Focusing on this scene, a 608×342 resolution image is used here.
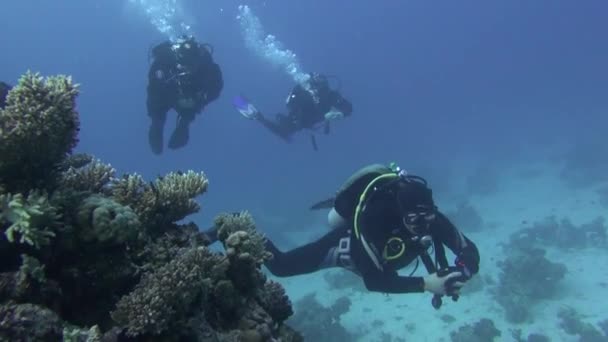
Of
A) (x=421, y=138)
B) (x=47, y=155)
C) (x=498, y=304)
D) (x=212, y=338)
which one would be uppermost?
(x=421, y=138)

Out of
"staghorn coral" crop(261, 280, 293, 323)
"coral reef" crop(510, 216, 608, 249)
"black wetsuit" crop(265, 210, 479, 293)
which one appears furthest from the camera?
"coral reef" crop(510, 216, 608, 249)

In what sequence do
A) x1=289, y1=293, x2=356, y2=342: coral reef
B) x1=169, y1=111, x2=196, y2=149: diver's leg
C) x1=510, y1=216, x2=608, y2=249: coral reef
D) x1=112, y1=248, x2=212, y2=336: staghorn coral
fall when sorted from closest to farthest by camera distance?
1. x1=112, y1=248, x2=212, y2=336: staghorn coral
2. x1=169, y1=111, x2=196, y2=149: diver's leg
3. x1=289, y1=293, x2=356, y2=342: coral reef
4. x1=510, y1=216, x2=608, y2=249: coral reef

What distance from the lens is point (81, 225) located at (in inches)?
128

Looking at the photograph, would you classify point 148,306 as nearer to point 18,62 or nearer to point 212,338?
point 212,338

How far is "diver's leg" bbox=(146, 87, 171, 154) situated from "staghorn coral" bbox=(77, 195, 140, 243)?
9296 mm

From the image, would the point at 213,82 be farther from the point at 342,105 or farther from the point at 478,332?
the point at 478,332

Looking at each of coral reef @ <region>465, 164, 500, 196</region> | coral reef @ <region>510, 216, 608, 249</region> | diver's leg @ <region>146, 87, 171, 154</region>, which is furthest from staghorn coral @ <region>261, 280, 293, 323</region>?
coral reef @ <region>465, 164, 500, 196</region>

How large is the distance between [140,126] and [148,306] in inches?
6854

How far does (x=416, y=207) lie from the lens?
6.80 metres

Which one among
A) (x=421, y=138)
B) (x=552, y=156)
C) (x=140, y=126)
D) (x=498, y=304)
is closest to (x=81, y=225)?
(x=498, y=304)

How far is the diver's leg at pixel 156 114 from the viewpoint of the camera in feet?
39.8

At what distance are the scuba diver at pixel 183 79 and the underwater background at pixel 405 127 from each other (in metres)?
1.61

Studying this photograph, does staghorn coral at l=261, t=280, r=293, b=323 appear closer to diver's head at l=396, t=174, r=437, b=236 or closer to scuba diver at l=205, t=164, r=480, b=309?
scuba diver at l=205, t=164, r=480, b=309

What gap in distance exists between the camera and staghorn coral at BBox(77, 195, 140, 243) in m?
3.18
